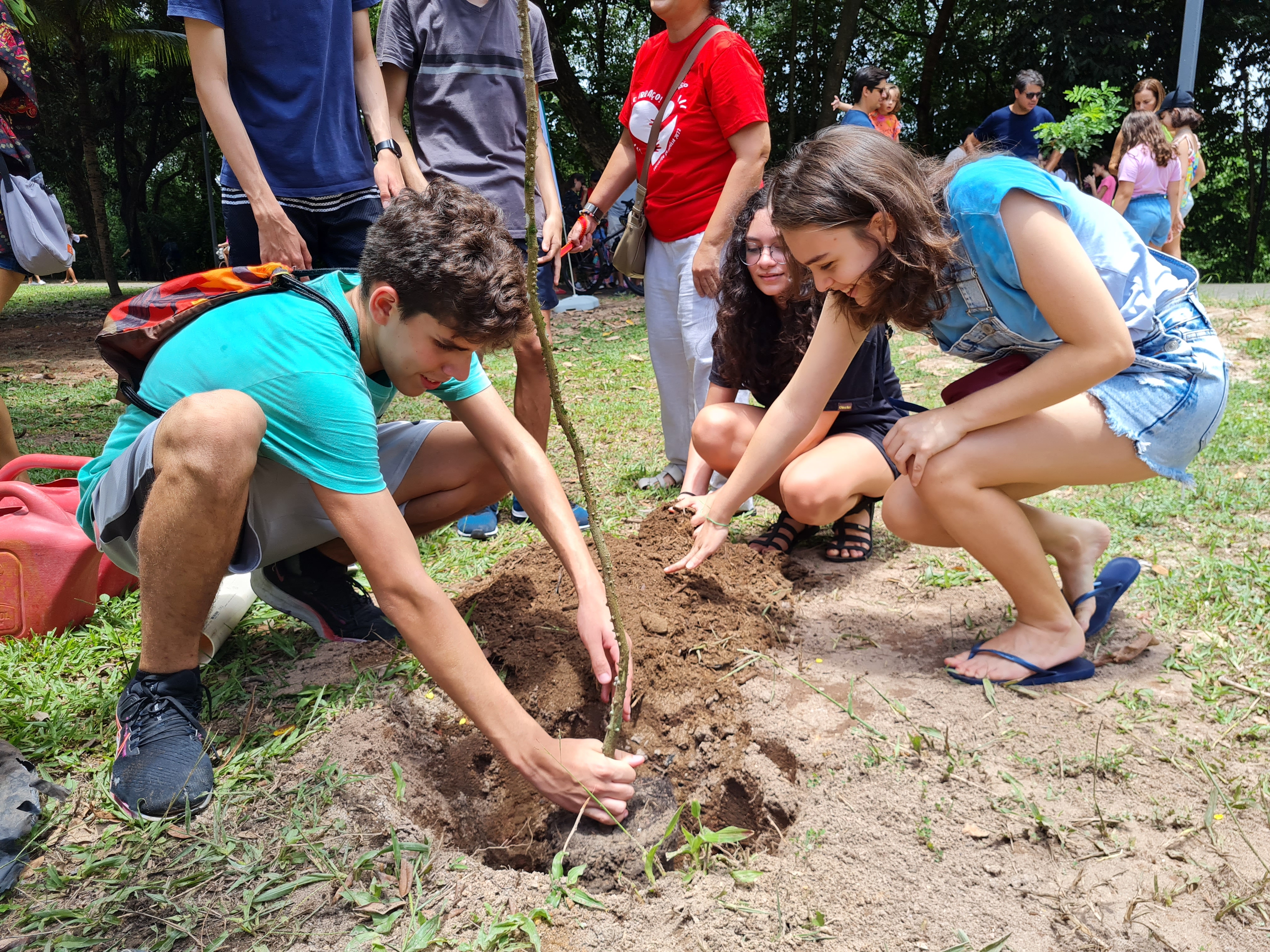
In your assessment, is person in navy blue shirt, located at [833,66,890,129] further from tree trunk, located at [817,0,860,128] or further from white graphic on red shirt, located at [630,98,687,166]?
tree trunk, located at [817,0,860,128]

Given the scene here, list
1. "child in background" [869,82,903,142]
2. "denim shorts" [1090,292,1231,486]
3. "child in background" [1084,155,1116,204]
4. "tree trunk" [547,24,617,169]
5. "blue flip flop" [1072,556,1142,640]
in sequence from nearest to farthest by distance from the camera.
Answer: "denim shorts" [1090,292,1231,486] → "blue flip flop" [1072,556,1142,640] → "child in background" [869,82,903,142] → "child in background" [1084,155,1116,204] → "tree trunk" [547,24,617,169]

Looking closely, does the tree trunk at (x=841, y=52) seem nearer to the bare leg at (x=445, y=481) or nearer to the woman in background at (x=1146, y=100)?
the woman in background at (x=1146, y=100)

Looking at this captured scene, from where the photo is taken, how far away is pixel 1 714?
2213 mm

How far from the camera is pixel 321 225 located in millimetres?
2822

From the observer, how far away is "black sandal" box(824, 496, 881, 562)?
310 centimetres

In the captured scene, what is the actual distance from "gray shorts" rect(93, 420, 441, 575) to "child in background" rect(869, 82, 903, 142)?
5886 millimetres

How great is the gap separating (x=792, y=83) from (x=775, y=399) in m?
13.9

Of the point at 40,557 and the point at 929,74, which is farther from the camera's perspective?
the point at 929,74

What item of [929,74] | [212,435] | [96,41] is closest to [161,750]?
[212,435]

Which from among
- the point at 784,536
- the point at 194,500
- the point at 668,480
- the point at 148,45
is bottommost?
the point at 668,480

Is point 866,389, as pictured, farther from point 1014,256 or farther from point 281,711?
point 281,711

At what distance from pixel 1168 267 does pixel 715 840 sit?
1890 mm

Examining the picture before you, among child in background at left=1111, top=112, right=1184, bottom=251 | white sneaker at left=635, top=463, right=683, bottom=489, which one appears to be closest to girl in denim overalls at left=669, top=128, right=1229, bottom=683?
white sneaker at left=635, top=463, right=683, bottom=489

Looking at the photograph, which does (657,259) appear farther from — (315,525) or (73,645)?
(73,645)
